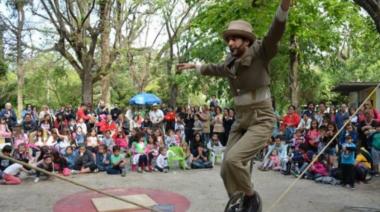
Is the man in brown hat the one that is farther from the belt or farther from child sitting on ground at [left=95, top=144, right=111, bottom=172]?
child sitting on ground at [left=95, top=144, right=111, bottom=172]

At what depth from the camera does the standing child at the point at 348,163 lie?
796cm

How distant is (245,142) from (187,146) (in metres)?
7.59

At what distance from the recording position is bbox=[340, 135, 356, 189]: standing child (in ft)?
26.1

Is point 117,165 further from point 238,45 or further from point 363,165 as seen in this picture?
point 238,45

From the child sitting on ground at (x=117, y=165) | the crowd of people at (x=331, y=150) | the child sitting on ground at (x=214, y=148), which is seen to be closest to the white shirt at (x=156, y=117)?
the child sitting on ground at (x=214, y=148)

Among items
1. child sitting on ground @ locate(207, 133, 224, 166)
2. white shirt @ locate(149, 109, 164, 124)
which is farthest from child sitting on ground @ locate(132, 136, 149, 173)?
white shirt @ locate(149, 109, 164, 124)

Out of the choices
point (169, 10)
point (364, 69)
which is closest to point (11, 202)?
point (169, 10)

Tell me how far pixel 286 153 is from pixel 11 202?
592 centimetres

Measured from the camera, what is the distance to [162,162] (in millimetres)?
10023

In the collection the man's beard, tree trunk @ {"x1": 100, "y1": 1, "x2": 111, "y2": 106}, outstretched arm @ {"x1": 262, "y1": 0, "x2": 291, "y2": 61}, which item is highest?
tree trunk @ {"x1": 100, "y1": 1, "x2": 111, "y2": 106}

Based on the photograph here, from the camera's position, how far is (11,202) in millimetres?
7051

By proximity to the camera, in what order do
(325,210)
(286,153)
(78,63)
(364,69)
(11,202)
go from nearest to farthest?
(325,210)
(11,202)
(286,153)
(78,63)
(364,69)

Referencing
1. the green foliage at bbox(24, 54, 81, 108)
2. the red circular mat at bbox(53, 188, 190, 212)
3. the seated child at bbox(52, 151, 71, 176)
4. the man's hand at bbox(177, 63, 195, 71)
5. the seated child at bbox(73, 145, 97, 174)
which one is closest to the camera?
the man's hand at bbox(177, 63, 195, 71)

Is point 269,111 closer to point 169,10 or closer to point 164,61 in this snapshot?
point 169,10
